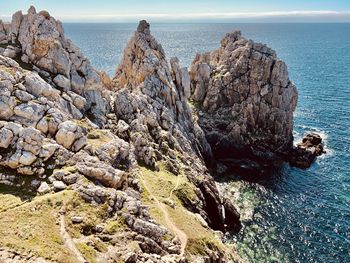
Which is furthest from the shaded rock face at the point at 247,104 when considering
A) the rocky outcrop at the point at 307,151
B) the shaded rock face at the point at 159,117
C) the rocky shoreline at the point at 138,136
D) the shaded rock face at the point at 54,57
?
the shaded rock face at the point at 54,57

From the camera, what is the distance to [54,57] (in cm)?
6900

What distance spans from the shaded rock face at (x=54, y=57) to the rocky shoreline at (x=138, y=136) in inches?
8.6

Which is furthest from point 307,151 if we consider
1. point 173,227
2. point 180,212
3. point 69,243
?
point 69,243

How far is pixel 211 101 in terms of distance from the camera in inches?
4786

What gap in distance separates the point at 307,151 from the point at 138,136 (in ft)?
194

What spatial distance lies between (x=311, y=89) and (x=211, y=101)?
7877 cm

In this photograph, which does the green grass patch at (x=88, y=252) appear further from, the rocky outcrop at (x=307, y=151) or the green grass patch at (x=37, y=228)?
the rocky outcrop at (x=307, y=151)

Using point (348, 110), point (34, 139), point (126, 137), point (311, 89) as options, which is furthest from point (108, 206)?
point (311, 89)

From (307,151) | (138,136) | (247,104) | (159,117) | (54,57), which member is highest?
(54,57)

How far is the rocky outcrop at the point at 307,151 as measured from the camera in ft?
348

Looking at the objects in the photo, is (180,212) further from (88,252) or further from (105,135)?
(88,252)

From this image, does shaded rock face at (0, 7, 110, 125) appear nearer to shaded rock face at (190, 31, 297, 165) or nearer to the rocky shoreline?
the rocky shoreline

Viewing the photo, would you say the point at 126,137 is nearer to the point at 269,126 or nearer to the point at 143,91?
the point at 143,91

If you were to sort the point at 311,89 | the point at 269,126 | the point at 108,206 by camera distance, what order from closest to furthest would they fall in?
the point at 108,206
the point at 269,126
the point at 311,89
